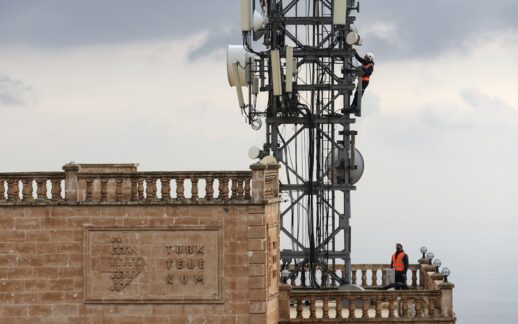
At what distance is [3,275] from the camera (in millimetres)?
52062

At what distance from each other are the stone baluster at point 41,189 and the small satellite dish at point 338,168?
33.5 ft

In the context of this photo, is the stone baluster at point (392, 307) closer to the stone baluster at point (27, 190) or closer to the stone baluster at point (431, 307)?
the stone baluster at point (431, 307)

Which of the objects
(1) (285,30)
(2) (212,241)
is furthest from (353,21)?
(2) (212,241)

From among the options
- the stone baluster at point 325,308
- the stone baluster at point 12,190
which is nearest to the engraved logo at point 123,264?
the stone baluster at point 12,190

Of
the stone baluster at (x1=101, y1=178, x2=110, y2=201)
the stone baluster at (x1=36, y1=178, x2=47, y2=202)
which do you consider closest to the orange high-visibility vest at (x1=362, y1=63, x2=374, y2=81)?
the stone baluster at (x1=101, y1=178, x2=110, y2=201)

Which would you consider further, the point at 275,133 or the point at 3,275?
the point at 275,133

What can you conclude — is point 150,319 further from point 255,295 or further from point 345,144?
point 345,144

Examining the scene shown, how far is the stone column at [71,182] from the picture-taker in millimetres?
51719

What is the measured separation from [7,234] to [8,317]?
2119 millimetres

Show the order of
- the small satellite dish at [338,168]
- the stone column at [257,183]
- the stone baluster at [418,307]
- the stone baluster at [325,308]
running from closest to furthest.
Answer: the stone column at [257,183] → the stone baluster at [325,308] → the stone baluster at [418,307] → the small satellite dish at [338,168]

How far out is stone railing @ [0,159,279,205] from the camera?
51625 mm

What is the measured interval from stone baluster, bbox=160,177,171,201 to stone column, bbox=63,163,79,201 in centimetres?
215

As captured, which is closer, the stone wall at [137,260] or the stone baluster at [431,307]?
the stone wall at [137,260]

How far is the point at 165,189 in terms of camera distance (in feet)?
170
